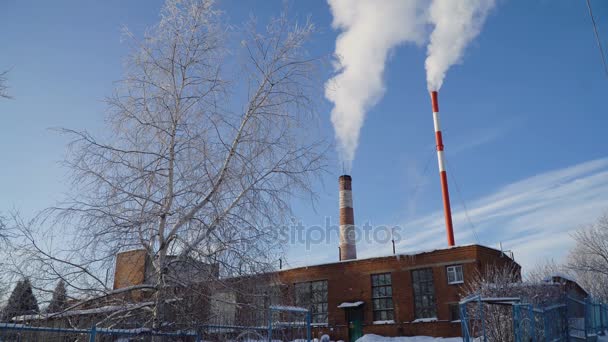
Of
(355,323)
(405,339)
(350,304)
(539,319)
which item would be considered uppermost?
(350,304)

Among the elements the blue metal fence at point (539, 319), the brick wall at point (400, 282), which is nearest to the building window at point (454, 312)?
the brick wall at point (400, 282)

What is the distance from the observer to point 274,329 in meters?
9.30

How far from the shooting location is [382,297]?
25.9 m

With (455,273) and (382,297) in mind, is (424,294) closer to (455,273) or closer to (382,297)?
(455,273)

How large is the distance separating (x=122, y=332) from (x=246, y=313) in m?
2.49

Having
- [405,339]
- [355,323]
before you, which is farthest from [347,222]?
[405,339]

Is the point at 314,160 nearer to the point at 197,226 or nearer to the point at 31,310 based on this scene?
the point at 197,226

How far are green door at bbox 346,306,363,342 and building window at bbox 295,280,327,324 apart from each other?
1682 mm

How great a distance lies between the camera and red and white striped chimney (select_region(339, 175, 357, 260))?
29.9 metres

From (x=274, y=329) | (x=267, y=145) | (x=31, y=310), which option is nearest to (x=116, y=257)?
(x=31, y=310)

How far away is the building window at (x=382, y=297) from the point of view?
83.7 ft

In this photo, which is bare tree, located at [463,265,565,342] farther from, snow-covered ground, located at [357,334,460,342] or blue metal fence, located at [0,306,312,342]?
snow-covered ground, located at [357,334,460,342]

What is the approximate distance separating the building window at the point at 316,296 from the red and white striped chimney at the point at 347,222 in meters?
2.68

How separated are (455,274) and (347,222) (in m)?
9.14
